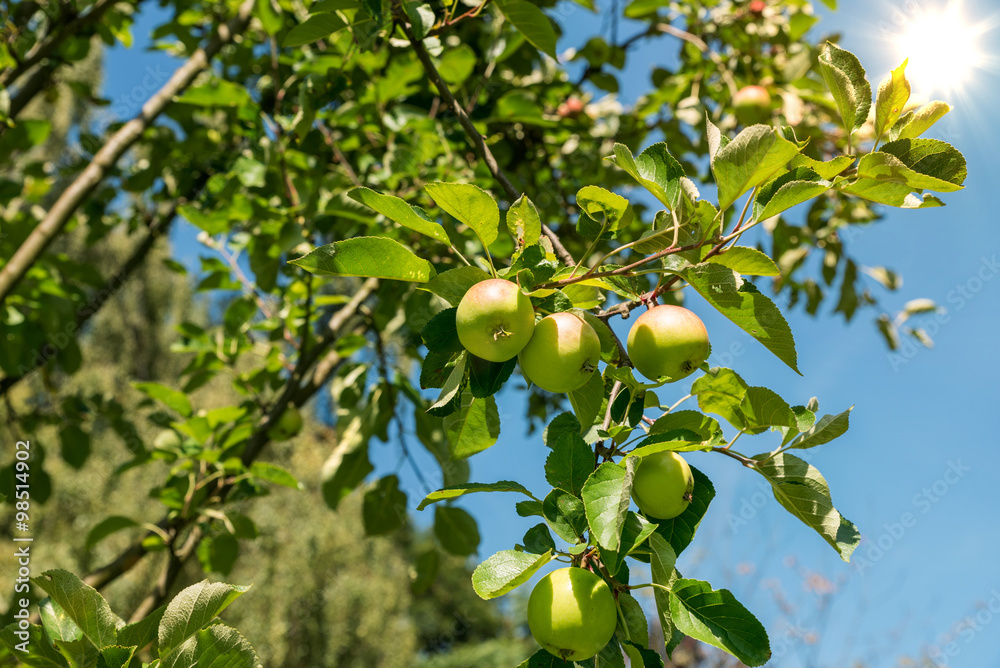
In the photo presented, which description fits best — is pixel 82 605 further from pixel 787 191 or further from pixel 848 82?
pixel 848 82

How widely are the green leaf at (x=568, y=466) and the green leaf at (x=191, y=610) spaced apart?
359mm

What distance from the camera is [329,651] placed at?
9703 mm

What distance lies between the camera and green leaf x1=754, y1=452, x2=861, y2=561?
2.34 ft

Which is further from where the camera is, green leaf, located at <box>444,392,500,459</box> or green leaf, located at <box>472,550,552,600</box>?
green leaf, located at <box>444,392,500,459</box>

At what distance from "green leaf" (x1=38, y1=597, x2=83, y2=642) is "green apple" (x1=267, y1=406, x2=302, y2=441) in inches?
45.8

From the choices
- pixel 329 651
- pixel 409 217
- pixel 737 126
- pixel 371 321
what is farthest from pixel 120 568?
pixel 329 651

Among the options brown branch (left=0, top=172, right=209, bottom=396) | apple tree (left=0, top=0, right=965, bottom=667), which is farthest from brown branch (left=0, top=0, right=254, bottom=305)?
brown branch (left=0, top=172, right=209, bottom=396)

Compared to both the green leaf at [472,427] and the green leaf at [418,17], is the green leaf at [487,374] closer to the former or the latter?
the green leaf at [472,427]

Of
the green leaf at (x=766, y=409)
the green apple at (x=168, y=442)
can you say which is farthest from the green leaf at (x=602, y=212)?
the green apple at (x=168, y=442)

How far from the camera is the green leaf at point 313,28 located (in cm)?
108

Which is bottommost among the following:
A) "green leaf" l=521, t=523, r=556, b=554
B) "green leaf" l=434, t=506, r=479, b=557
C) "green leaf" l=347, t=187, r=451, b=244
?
"green leaf" l=434, t=506, r=479, b=557

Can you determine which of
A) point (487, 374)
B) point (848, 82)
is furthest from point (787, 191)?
point (487, 374)

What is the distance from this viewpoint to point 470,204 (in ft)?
2.34

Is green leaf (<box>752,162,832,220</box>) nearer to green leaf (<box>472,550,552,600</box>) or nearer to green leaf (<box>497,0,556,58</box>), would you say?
green leaf (<box>472,550,552,600</box>)
